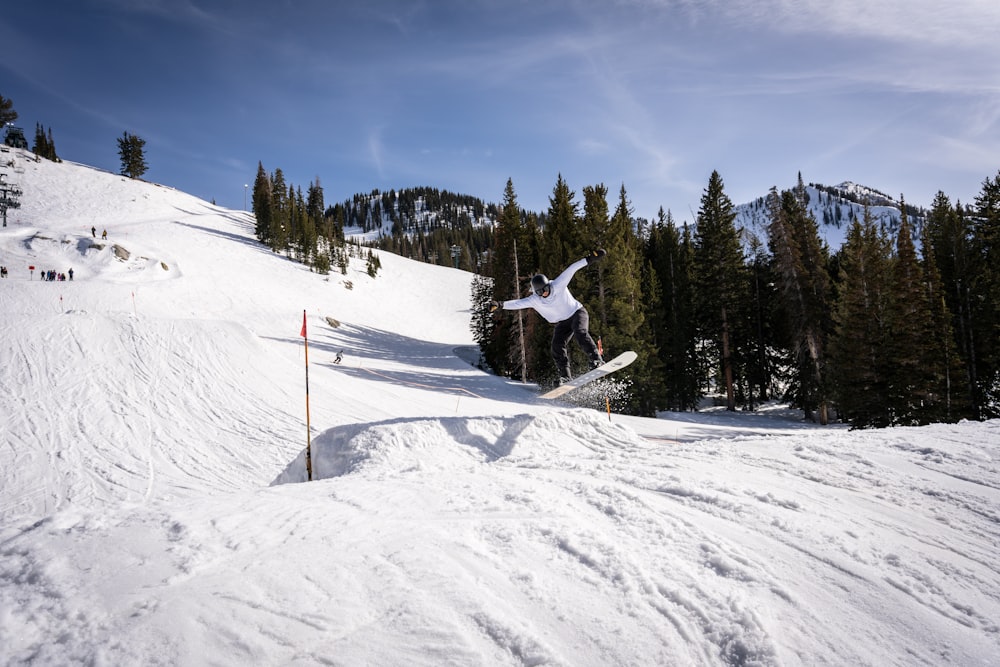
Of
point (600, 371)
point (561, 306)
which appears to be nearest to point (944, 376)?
point (600, 371)

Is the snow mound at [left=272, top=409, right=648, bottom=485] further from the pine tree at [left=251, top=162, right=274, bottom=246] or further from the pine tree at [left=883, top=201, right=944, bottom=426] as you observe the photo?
the pine tree at [left=251, top=162, right=274, bottom=246]

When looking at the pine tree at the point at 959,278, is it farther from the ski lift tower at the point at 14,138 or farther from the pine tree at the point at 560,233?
the ski lift tower at the point at 14,138

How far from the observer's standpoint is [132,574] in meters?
3.60

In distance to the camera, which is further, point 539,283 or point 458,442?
point 458,442

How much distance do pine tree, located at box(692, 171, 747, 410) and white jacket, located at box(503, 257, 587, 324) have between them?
22779 millimetres

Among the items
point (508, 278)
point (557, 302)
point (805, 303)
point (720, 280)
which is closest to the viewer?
point (557, 302)

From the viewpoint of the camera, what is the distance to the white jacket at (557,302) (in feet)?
30.5

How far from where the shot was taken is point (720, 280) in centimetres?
2908

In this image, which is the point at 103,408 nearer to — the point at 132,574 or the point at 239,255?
the point at 132,574

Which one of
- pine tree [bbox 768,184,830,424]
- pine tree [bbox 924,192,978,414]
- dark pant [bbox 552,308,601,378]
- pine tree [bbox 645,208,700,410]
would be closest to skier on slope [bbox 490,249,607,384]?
dark pant [bbox 552,308,601,378]

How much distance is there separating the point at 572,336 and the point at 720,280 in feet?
75.1

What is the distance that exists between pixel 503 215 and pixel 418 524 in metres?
30.1

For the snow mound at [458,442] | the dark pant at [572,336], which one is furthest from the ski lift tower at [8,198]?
the dark pant at [572,336]

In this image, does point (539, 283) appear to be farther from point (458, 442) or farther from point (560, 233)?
point (560, 233)
